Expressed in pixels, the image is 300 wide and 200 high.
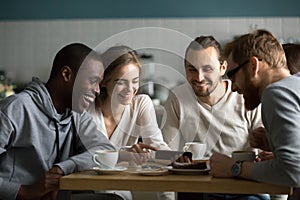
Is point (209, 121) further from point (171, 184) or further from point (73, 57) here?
point (171, 184)

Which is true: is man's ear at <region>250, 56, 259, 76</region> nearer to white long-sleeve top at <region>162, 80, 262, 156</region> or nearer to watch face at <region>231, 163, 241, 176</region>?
watch face at <region>231, 163, 241, 176</region>

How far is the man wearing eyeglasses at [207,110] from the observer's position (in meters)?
2.25

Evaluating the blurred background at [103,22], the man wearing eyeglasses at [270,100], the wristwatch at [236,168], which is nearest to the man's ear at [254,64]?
the man wearing eyeglasses at [270,100]

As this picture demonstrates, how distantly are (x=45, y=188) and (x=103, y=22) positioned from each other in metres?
3.32

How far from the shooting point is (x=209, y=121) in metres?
2.36

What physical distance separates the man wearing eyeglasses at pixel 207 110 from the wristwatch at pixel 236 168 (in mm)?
527

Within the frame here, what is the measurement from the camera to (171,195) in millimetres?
2396

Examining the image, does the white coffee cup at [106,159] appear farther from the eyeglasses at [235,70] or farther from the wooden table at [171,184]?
the eyeglasses at [235,70]

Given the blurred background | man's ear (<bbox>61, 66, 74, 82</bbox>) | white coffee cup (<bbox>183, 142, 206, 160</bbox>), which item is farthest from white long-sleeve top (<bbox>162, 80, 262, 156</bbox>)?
the blurred background

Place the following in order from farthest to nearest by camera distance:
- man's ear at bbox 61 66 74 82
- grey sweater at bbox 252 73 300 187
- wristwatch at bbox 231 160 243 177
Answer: man's ear at bbox 61 66 74 82 < wristwatch at bbox 231 160 243 177 < grey sweater at bbox 252 73 300 187

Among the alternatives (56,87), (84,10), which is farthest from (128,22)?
(56,87)

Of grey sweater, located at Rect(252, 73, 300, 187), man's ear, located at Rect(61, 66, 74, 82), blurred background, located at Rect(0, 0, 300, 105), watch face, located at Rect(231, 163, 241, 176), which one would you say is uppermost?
blurred background, located at Rect(0, 0, 300, 105)

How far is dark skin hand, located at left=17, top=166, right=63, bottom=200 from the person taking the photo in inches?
70.0

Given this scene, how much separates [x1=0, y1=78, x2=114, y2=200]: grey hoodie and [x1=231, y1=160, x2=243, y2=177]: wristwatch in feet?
1.76
